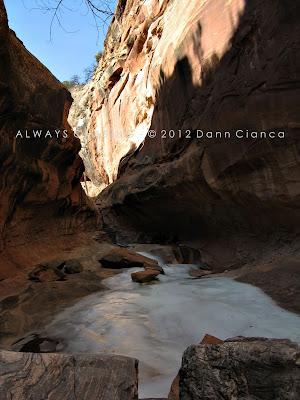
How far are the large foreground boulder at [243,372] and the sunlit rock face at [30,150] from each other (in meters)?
5.00

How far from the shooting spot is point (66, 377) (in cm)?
182

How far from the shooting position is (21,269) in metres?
6.44

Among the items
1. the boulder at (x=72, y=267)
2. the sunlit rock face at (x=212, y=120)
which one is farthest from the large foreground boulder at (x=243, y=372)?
the boulder at (x=72, y=267)

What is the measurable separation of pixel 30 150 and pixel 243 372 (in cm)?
597

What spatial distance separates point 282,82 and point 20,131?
15.5 feet

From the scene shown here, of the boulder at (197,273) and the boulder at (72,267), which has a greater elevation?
the boulder at (72,267)

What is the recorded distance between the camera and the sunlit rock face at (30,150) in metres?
5.78

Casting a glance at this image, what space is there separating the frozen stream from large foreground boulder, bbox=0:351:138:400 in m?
0.79

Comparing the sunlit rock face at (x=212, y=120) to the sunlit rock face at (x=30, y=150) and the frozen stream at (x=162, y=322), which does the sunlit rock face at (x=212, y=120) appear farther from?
the sunlit rock face at (x=30, y=150)

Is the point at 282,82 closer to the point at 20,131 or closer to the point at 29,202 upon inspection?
the point at 20,131

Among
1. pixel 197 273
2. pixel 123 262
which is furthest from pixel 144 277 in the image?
pixel 197 273

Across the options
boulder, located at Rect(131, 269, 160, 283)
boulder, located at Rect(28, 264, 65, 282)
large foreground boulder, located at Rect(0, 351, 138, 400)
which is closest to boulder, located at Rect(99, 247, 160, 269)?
boulder, located at Rect(131, 269, 160, 283)

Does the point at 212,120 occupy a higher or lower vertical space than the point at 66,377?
higher

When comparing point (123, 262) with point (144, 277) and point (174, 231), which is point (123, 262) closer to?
point (144, 277)
